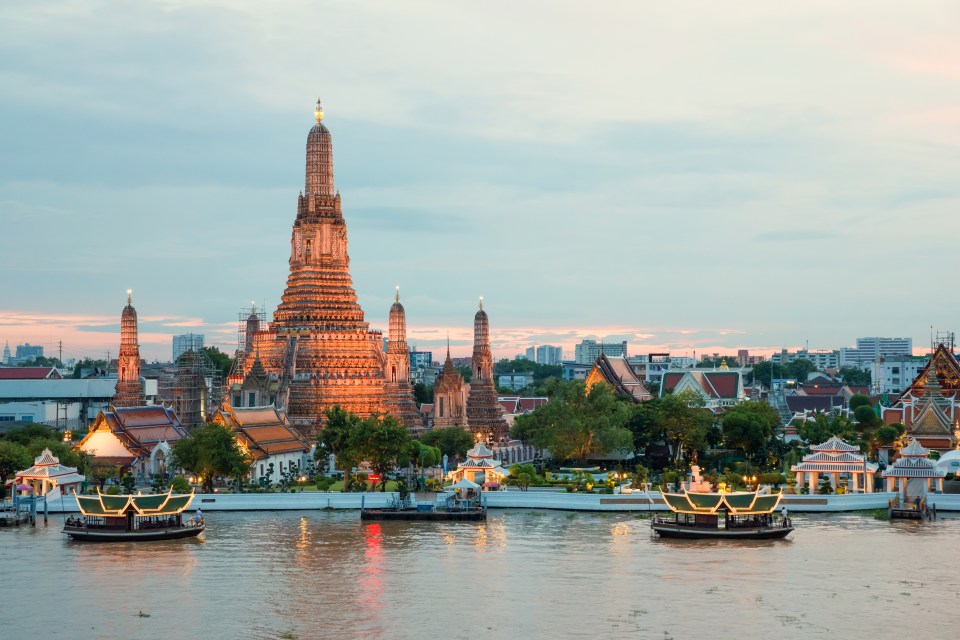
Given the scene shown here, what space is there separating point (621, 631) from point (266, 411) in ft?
171

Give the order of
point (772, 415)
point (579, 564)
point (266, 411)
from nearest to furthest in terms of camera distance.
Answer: point (579, 564)
point (266, 411)
point (772, 415)

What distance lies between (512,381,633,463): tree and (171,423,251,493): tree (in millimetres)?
22378

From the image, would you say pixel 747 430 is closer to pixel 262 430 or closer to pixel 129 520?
pixel 262 430

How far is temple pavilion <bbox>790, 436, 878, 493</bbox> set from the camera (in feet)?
248

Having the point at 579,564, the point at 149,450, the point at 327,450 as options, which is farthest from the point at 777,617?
the point at 149,450

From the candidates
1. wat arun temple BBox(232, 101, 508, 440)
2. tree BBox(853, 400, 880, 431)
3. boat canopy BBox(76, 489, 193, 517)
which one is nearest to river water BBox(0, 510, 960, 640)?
boat canopy BBox(76, 489, 193, 517)

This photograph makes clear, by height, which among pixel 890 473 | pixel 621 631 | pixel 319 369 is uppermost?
pixel 319 369

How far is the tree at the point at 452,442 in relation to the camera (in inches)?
3676

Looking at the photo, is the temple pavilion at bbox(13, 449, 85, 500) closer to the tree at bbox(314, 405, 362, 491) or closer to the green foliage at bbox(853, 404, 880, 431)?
the tree at bbox(314, 405, 362, 491)

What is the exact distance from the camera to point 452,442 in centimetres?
9350

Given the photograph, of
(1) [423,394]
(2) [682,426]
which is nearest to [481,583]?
(2) [682,426]

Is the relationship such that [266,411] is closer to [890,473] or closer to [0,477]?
[0,477]

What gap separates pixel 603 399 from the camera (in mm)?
93562

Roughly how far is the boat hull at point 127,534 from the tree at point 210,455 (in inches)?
546
